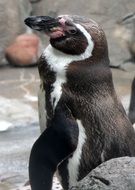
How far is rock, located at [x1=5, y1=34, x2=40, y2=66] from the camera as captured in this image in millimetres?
9453

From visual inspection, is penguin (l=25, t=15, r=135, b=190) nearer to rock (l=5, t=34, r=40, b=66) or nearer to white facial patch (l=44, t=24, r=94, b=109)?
white facial patch (l=44, t=24, r=94, b=109)

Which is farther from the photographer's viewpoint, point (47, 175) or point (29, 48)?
point (29, 48)

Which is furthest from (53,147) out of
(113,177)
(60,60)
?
(113,177)

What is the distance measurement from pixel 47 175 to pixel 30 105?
4295mm

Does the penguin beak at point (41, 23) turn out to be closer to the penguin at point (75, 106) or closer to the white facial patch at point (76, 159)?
the penguin at point (75, 106)

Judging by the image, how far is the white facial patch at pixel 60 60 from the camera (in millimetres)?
3229

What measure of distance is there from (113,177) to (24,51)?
7125 mm

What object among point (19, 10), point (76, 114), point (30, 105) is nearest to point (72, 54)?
point (76, 114)

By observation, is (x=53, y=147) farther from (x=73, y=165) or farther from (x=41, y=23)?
(x=41, y=23)

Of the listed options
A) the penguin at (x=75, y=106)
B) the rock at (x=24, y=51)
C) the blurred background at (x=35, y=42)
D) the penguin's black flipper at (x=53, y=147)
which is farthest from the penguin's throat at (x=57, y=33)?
the rock at (x=24, y=51)

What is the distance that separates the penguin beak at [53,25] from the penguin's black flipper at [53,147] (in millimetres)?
373

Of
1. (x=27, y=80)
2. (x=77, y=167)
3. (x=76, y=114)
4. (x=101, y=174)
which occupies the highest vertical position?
(x=101, y=174)

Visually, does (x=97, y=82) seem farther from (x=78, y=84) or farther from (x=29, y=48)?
(x=29, y=48)

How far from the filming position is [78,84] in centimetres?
326
